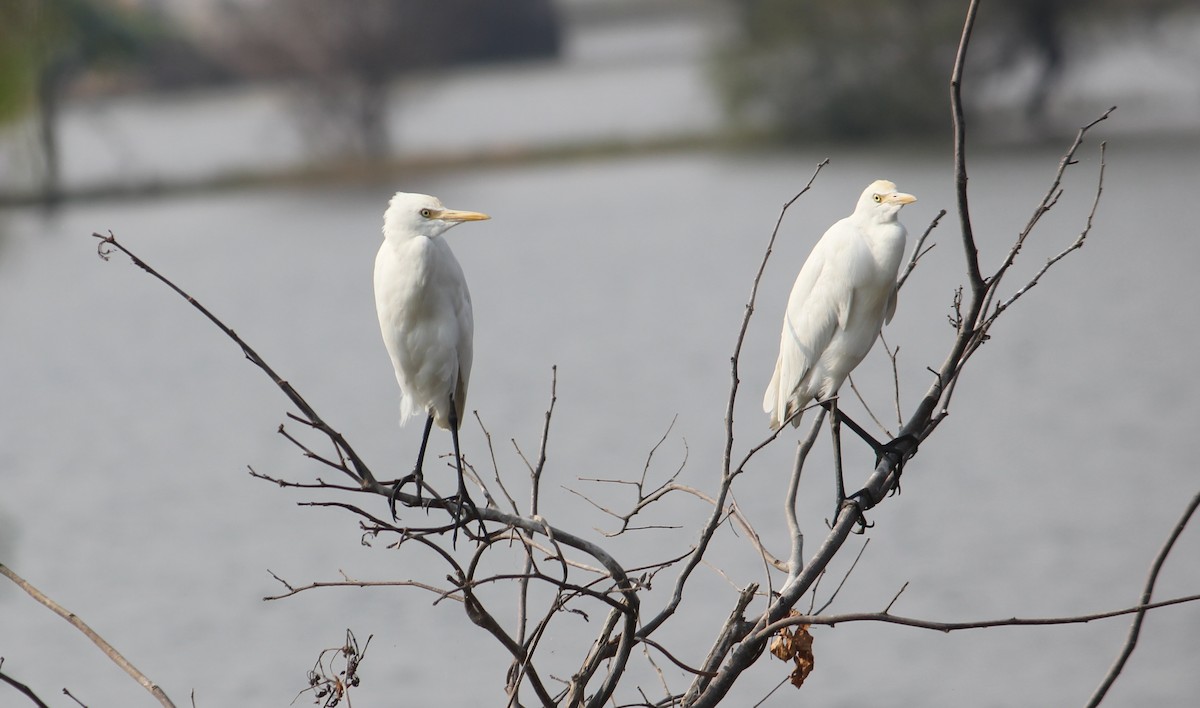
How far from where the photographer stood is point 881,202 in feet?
11.2

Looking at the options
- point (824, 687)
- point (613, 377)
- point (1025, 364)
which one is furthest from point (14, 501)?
point (1025, 364)

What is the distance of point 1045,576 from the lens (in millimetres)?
8094

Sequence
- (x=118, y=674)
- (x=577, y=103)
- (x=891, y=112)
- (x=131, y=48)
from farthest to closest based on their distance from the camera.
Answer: (x=577, y=103)
(x=131, y=48)
(x=891, y=112)
(x=118, y=674)

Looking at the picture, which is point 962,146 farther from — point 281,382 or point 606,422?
point 606,422

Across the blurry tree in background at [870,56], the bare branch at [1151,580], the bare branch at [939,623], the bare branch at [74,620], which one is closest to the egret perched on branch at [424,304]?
the bare branch at [74,620]

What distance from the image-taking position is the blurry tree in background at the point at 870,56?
28312 millimetres

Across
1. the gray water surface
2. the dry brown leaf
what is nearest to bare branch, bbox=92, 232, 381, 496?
the gray water surface

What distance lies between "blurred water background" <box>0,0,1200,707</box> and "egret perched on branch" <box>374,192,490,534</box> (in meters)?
1.05

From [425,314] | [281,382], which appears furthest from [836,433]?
[281,382]

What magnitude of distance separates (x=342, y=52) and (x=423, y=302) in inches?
1387

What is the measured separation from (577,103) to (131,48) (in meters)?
12.8

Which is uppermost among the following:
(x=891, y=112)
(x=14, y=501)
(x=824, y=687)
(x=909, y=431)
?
(x=891, y=112)

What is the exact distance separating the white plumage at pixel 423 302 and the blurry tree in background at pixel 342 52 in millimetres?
32329

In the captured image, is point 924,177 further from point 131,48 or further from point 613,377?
point 131,48
